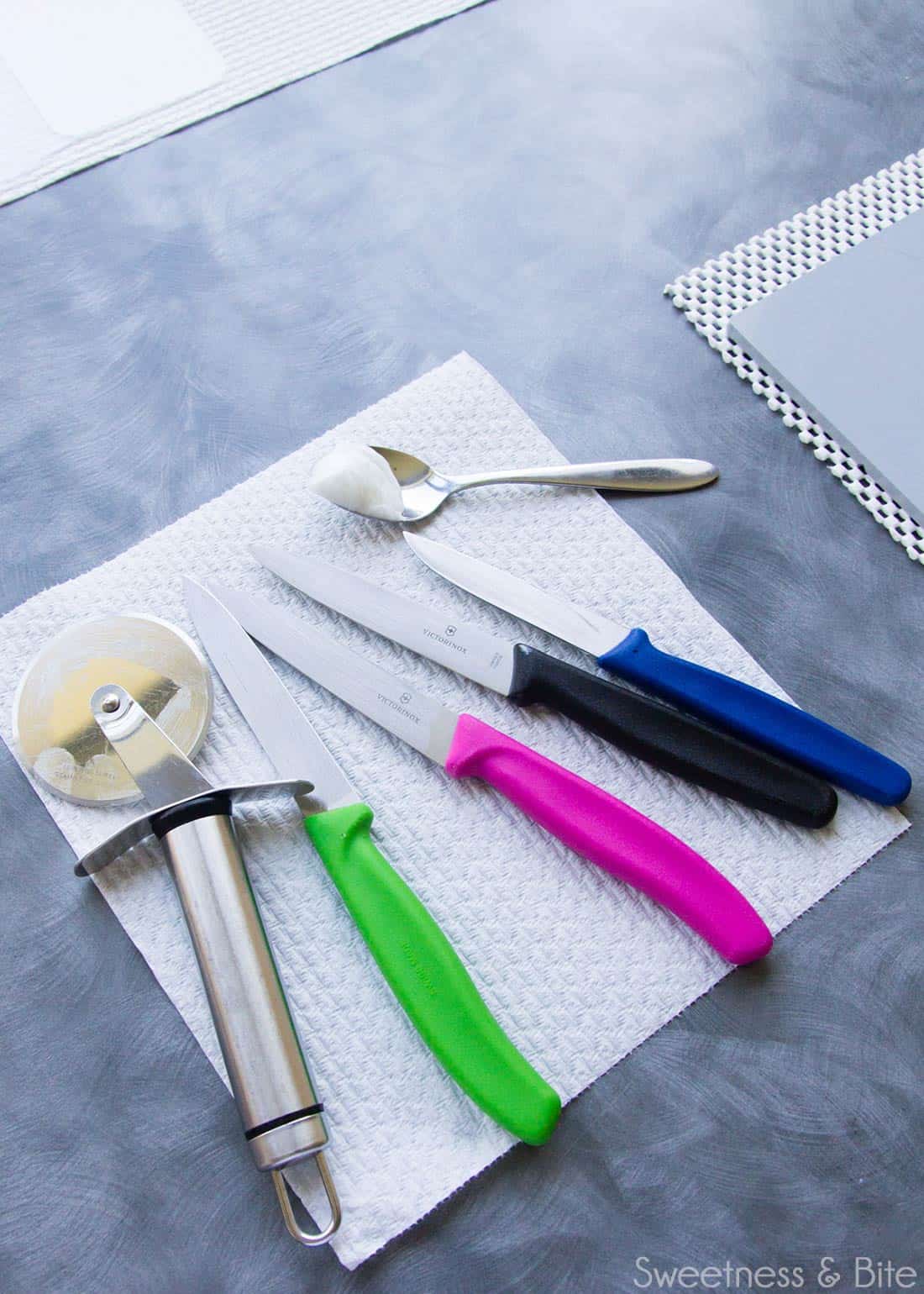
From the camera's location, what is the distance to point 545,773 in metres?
0.53

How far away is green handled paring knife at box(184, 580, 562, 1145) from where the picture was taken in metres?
0.49

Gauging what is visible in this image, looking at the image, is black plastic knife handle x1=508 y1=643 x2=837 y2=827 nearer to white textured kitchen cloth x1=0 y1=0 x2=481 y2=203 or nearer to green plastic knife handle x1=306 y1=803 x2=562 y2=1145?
green plastic knife handle x1=306 y1=803 x2=562 y2=1145

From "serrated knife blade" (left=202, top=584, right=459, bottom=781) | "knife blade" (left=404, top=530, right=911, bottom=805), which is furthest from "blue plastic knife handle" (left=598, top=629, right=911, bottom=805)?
"serrated knife blade" (left=202, top=584, right=459, bottom=781)

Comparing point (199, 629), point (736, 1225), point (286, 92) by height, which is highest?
point (286, 92)

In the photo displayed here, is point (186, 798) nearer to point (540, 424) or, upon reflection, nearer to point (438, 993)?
point (438, 993)

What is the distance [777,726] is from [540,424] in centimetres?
22

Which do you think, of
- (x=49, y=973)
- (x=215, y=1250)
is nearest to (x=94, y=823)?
(x=49, y=973)

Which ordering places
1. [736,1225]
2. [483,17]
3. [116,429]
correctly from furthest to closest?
[483,17]
[116,429]
[736,1225]

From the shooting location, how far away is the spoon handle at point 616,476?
0.62m

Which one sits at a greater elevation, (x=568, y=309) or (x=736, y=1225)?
(x=568, y=309)

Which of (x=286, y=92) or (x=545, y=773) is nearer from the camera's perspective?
(x=545, y=773)

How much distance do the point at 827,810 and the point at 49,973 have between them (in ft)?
1.23

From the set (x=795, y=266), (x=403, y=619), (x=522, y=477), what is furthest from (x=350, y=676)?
(x=795, y=266)

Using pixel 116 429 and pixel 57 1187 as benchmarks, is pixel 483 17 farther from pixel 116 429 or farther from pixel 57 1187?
pixel 57 1187
